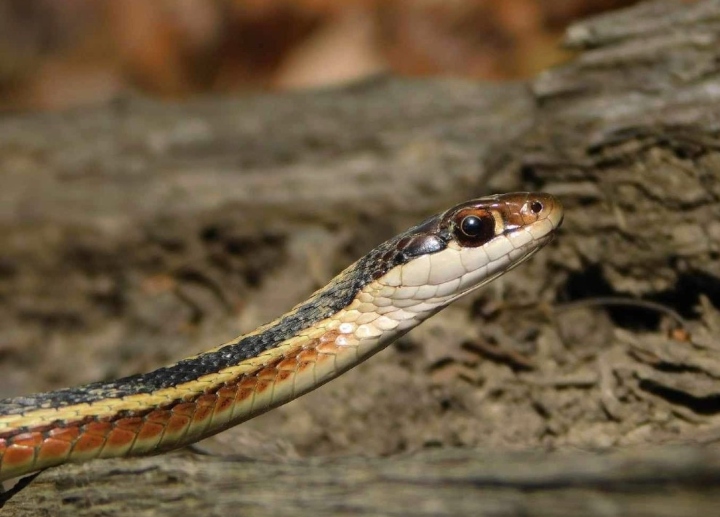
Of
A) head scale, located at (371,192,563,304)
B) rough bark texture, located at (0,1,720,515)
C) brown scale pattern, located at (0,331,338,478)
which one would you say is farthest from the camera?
head scale, located at (371,192,563,304)

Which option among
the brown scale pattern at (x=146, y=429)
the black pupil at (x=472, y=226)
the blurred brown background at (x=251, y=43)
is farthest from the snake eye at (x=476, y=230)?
the blurred brown background at (x=251, y=43)

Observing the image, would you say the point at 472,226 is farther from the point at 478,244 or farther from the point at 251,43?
the point at 251,43

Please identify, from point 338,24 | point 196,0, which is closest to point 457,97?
point 338,24

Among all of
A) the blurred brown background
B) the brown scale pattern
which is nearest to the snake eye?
the brown scale pattern

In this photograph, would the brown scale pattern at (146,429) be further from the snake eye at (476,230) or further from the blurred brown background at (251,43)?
the blurred brown background at (251,43)

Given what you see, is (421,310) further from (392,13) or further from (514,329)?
(392,13)

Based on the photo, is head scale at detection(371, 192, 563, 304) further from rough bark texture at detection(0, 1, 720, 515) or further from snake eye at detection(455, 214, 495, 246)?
rough bark texture at detection(0, 1, 720, 515)
